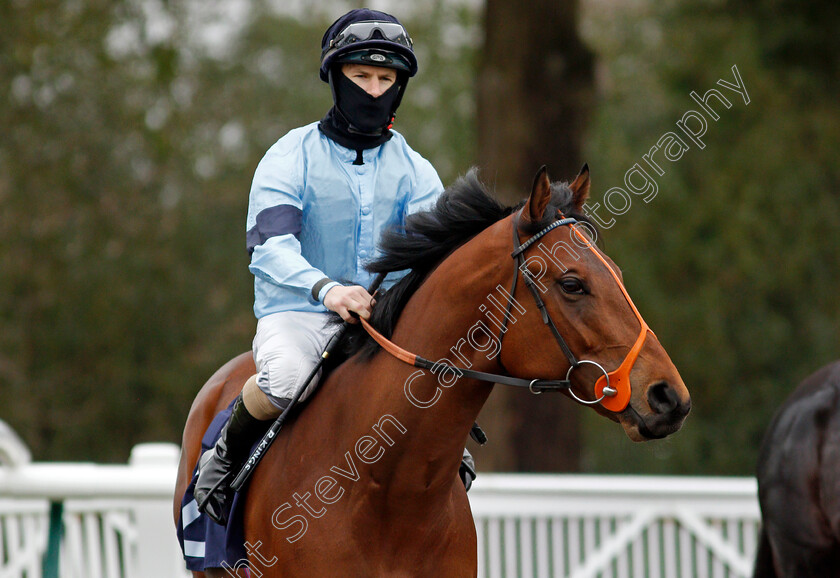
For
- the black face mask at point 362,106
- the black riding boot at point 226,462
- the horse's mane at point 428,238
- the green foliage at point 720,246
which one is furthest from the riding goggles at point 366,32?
the green foliage at point 720,246

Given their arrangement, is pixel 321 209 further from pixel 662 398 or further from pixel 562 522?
pixel 562 522

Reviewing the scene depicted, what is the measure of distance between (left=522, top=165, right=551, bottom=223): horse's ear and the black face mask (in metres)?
0.79

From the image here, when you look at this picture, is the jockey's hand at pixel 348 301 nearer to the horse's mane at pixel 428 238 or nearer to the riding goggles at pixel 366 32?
the horse's mane at pixel 428 238

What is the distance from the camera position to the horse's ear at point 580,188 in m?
2.92

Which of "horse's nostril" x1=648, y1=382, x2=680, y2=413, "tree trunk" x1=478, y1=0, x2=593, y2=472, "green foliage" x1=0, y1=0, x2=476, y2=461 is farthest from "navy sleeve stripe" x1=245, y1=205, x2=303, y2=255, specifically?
"green foliage" x1=0, y1=0, x2=476, y2=461

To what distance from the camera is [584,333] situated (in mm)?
2600

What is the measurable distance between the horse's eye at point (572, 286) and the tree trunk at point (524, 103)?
590 cm

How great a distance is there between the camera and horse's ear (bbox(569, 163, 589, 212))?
2.92 meters

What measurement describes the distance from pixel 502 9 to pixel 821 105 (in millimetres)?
5271

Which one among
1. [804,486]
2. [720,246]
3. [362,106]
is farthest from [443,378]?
[720,246]

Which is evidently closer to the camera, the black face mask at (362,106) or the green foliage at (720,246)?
the black face mask at (362,106)

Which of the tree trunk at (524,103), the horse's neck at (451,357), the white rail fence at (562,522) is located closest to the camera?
the horse's neck at (451,357)

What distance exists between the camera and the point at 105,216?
13219mm

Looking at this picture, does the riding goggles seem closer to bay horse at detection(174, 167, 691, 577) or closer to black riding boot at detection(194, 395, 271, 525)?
bay horse at detection(174, 167, 691, 577)
